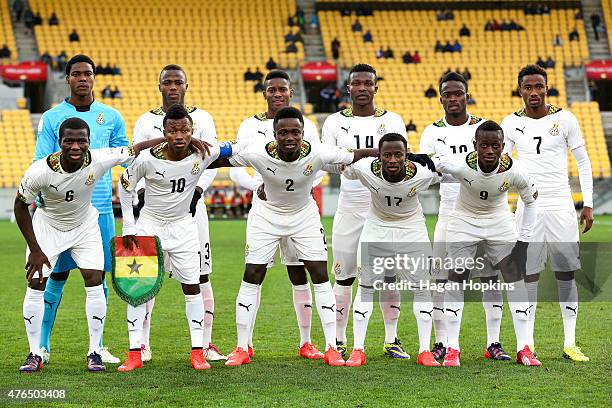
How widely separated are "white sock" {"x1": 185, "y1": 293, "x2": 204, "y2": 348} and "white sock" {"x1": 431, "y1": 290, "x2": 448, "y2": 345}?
1865 mm

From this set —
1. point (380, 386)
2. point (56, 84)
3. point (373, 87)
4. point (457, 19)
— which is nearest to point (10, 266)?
point (373, 87)

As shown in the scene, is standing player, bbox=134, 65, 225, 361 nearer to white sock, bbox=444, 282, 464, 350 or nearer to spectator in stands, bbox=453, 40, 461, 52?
white sock, bbox=444, 282, 464, 350

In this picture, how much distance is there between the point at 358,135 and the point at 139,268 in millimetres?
2061

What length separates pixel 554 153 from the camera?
7.59m

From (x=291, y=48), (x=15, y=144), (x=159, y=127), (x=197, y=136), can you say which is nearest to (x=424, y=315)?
(x=197, y=136)

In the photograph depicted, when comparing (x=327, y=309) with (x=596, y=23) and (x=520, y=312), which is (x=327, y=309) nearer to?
(x=520, y=312)

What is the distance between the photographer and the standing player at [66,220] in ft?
22.3

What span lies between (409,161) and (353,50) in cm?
3035

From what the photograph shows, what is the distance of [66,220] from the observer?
7.02m

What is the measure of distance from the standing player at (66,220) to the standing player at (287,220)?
1.00 metres

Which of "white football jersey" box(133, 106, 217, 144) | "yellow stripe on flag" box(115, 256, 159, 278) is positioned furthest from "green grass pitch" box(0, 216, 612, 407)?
"white football jersey" box(133, 106, 217, 144)

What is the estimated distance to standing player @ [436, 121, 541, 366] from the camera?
7070 millimetres

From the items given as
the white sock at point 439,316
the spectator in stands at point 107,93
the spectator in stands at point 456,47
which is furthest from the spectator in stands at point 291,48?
the white sock at point 439,316

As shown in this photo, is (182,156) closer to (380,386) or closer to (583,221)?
(380,386)
